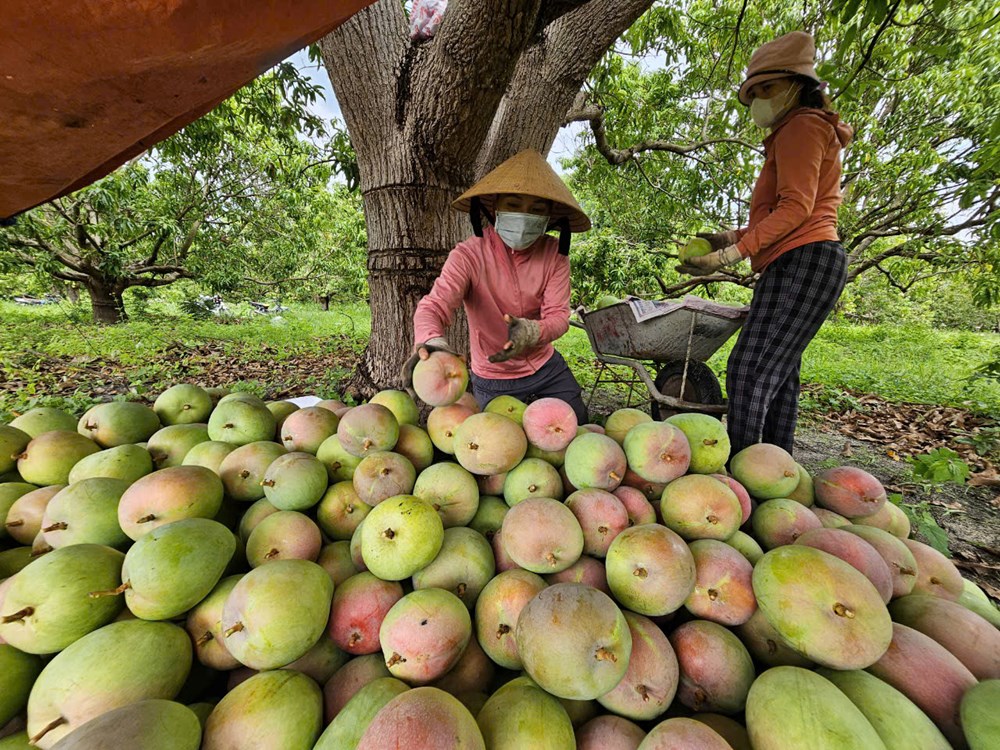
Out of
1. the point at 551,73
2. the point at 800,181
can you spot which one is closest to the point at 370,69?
the point at 551,73

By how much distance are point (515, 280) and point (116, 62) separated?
2014mm

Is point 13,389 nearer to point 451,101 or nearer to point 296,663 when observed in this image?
point 451,101

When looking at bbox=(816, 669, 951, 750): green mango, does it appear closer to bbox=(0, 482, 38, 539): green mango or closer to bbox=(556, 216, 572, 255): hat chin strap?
bbox=(0, 482, 38, 539): green mango

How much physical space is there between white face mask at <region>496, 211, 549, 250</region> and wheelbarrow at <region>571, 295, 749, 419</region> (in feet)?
5.22

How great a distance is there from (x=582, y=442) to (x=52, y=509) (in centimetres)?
139

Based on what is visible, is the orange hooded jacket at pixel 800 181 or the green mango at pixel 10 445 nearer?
the green mango at pixel 10 445

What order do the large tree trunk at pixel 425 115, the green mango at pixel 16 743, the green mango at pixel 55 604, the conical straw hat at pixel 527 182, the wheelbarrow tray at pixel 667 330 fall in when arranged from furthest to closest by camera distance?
the wheelbarrow tray at pixel 667 330 < the large tree trunk at pixel 425 115 < the conical straw hat at pixel 527 182 < the green mango at pixel 55 604 < the green mango at pixel 16 743

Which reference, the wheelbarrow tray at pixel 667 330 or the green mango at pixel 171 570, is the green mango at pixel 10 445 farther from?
the wheelbarrow tray at pixel 667 330

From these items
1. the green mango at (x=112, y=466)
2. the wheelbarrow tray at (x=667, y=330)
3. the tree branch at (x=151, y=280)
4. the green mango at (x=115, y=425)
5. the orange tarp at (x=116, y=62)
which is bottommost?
the green mango at (x=112, y=466)

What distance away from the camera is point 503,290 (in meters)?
2.59

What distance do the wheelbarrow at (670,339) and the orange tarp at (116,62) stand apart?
3258 mm

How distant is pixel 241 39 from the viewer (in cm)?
78

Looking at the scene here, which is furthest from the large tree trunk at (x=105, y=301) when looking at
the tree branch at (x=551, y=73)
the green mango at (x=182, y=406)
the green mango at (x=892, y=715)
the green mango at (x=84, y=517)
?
the green mango at (x=892, y=715)

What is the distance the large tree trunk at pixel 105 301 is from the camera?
10.7 m
